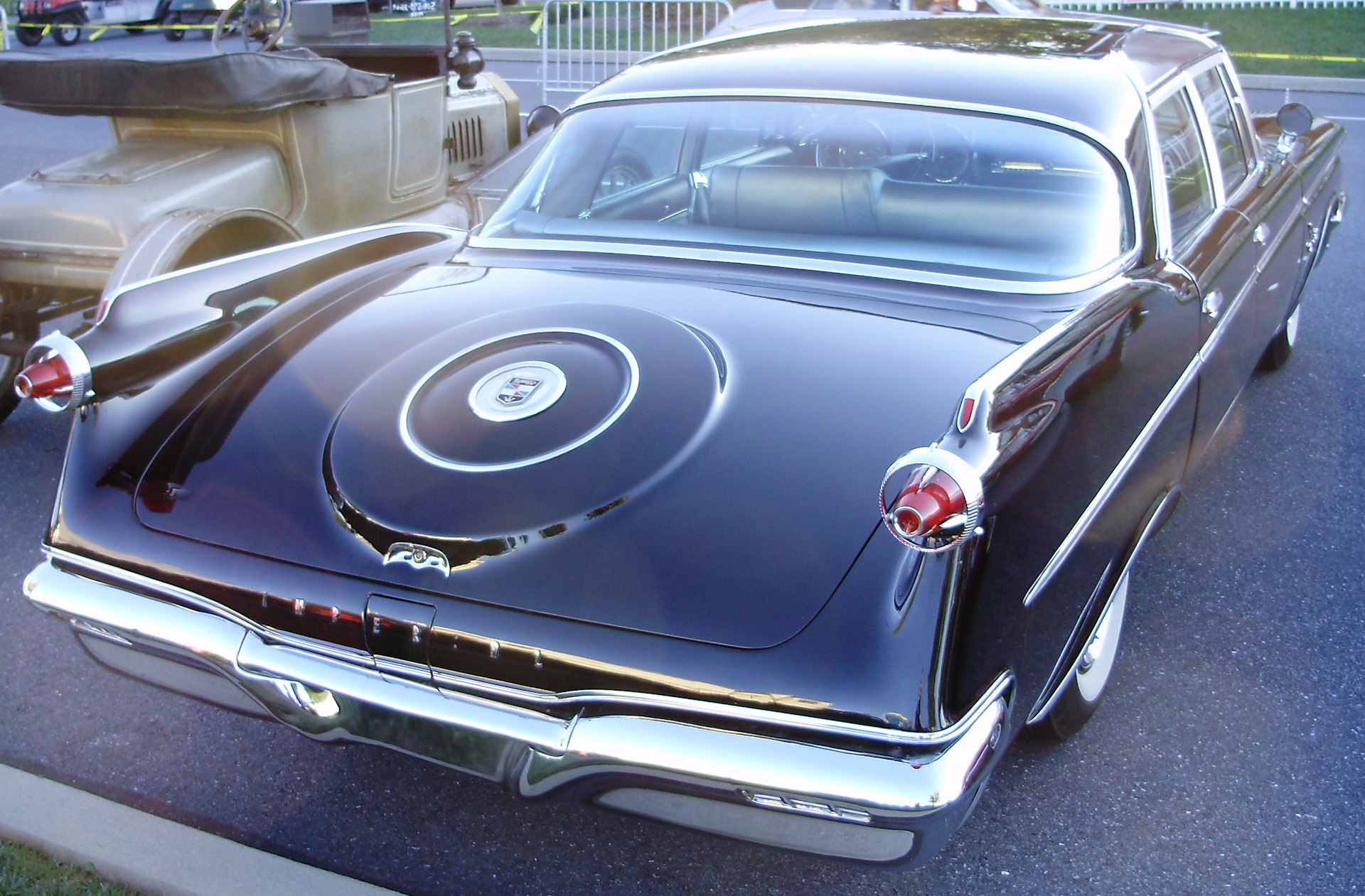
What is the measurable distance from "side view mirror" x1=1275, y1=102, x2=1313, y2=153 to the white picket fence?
44.6 feet

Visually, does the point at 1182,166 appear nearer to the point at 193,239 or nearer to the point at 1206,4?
the point at 193,239

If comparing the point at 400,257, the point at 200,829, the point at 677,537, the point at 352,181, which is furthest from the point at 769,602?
the point at 352,181

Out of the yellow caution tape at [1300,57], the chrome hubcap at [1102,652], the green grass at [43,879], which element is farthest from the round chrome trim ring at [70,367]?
the yellow caution tape at [1300,57]

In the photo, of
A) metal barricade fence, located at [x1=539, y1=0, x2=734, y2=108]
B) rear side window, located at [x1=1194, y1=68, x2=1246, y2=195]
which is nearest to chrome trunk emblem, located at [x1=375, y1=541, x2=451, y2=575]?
rear side window, located at [x1=1194, y1=68, x2=1246, y2=195]

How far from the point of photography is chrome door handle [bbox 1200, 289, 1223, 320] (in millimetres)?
2746

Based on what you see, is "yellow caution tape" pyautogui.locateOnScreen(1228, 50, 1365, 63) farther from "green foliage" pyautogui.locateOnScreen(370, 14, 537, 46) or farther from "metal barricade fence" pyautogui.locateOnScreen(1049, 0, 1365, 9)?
"green foliage" pyautogui.locateOnScreen(370, 14, 537, 46)

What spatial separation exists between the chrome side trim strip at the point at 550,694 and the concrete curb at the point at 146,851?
510 mm

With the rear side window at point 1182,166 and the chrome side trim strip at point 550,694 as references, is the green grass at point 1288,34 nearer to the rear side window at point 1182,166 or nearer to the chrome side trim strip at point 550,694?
the rear side window at point 1182,166

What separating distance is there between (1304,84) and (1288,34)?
14.4 ft

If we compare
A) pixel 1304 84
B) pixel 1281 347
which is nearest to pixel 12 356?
A: pixel 1281 347

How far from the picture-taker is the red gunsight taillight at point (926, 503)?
1.62 metres

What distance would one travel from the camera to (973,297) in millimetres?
2398

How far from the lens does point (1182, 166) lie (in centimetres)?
302

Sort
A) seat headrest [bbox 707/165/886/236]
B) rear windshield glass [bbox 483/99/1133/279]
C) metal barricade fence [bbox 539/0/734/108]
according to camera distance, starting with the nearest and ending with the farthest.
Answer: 1. rear windshield glass [bbox 483/99/1133/279]
2. seat headrest [bbox 707/165/886/236]
3. metal barricade fence [bbox 539/0/734/108]
